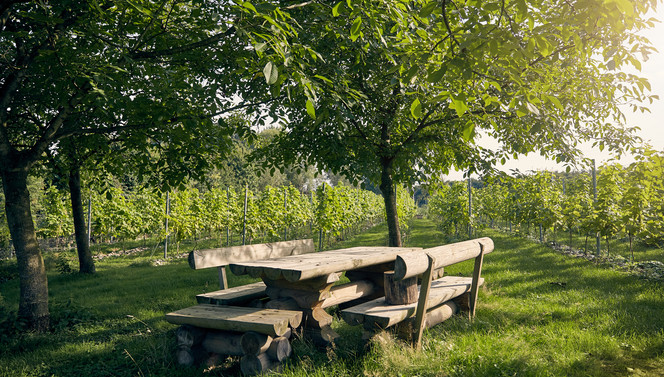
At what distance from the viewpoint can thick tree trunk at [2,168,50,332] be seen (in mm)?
4922

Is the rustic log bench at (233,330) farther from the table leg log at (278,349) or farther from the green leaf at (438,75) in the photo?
the green leaf at (438,75)

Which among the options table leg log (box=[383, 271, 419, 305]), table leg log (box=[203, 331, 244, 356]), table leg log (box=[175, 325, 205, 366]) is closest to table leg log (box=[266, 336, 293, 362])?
table leg log (box=[203, 331, 244, 356])

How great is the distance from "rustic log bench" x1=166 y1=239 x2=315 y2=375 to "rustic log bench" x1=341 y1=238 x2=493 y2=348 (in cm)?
64

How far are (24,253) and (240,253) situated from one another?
2851mm

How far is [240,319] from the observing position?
3285mm

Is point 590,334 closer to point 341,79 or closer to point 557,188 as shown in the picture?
point 341,79

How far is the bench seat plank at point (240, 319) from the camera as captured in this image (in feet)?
10.3

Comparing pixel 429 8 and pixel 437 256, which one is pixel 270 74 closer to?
pixel 429 8

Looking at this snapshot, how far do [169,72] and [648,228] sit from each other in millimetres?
9080

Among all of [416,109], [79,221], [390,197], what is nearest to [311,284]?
[416,109]

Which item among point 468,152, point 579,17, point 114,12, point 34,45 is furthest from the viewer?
point 468,152

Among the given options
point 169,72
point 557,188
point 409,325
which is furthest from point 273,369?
point 557,188

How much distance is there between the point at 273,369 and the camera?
328 centimetres

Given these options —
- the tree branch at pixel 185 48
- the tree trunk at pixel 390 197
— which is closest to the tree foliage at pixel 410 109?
the tree trunk at pixel 390 197
